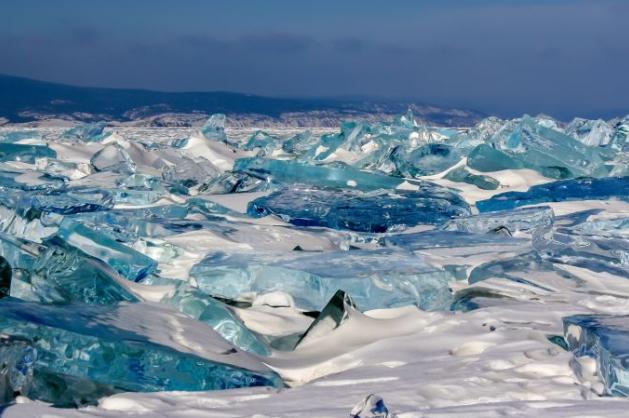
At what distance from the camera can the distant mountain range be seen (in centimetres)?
2700

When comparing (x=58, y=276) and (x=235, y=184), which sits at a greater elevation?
(x=58, y=276)

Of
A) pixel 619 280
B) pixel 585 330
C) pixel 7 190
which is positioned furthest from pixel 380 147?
pixel 585 330

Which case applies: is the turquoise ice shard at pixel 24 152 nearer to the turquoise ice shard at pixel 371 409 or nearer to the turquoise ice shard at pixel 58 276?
the turquoise ice shard at pixel 58 276

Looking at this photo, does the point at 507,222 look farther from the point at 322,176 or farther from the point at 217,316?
the point at 322,176

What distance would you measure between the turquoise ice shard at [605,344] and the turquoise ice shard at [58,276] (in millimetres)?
1210

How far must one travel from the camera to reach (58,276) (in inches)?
103

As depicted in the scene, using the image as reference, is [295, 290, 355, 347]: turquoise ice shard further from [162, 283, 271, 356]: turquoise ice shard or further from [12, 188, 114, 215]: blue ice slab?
[12, 188, 114, 215]: blue ice slab

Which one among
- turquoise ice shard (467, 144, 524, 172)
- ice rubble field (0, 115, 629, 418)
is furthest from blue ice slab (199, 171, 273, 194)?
turquoise ice shard (467, 144, 524, 172)

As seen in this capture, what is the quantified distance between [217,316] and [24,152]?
6.50 meters

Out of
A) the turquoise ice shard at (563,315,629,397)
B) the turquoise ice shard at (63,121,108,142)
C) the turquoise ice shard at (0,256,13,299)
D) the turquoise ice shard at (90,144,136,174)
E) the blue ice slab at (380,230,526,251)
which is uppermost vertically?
the turquoise ice shard at (563,315,629,397)

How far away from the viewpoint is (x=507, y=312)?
273cm

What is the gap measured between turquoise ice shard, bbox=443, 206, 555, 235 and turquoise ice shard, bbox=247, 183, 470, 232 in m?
0.35

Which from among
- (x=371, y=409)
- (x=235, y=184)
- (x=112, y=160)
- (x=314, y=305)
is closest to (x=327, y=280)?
(x=314, y=305)

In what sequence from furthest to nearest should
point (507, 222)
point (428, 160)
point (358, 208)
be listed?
1. point (428, 160)
2. point (358, 208)
3. point (507, 222)
